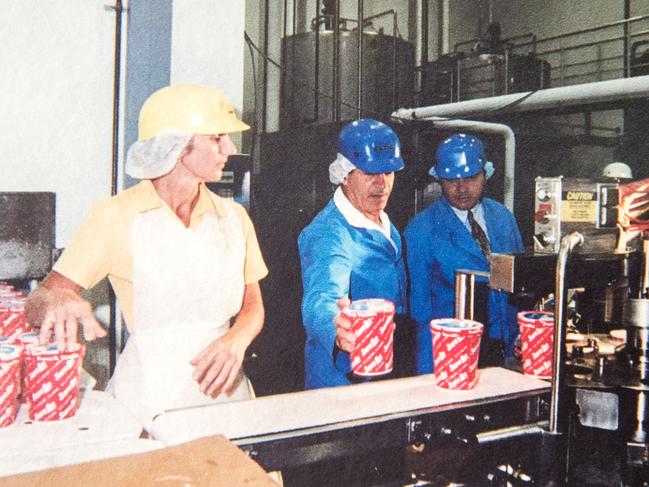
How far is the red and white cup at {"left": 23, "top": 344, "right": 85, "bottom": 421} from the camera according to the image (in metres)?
1.11

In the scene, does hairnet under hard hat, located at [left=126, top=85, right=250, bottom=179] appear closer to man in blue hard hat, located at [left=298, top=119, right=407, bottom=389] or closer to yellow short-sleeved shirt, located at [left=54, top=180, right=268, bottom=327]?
yellow short-sleeved shirt, located at [left=54, top=180, right=268, bottom=327]

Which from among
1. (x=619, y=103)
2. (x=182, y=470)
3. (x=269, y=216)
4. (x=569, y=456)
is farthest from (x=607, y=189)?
(x=619, y=103)

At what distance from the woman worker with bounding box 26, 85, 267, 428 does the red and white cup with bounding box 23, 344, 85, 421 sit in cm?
55

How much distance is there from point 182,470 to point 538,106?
21.3 feet

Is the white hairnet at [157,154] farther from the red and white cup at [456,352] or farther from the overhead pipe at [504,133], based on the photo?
the overhead pipe at [504,133]

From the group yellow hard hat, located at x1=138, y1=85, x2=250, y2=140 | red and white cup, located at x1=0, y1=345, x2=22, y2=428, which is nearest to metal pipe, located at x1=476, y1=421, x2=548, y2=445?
red and white cup, located at x1=0, y1=345, x2=22, y2=428

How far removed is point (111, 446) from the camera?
1048mm

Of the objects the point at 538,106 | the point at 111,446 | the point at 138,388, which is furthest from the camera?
the point at 538,106

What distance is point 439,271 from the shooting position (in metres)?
2.86

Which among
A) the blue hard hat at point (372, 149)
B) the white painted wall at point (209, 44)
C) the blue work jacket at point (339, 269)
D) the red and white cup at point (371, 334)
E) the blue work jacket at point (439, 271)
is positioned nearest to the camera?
the red and white cup at point (371, 334)

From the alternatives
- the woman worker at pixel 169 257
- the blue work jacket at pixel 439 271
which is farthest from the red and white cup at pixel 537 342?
the blue work jacket at pixel 439 271

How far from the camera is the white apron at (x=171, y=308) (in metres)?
1.80

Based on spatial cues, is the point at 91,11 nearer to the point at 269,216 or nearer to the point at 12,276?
the point at 12,276

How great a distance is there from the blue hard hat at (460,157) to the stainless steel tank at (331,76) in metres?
3.70
